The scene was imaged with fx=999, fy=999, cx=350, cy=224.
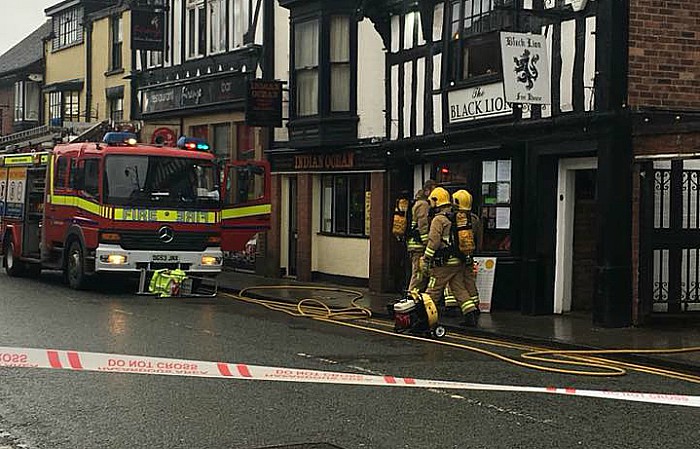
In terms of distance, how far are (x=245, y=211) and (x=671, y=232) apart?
8.09m

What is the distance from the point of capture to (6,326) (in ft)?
41.5

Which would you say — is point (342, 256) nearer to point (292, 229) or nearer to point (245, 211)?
point (292, 229)

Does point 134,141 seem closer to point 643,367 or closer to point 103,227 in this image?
point 103,227

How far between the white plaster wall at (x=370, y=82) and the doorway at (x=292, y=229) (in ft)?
9.88

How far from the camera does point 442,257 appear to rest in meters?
13.4

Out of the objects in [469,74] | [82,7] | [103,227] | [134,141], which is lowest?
[103,227]

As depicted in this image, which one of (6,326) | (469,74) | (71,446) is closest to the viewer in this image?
(71,446)

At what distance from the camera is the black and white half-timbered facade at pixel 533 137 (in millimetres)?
A: 13812

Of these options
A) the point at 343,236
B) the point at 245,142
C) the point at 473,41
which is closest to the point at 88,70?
the point at 245,142

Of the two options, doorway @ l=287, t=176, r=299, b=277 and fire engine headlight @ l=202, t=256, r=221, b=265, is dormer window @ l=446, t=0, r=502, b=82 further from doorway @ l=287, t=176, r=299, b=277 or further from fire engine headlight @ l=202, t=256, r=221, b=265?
doorway @ l=287, t=176, r=299, b=277

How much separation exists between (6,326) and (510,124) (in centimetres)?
802

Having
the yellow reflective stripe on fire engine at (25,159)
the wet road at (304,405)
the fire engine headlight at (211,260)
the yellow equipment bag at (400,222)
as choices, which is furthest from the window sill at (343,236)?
the wet road at (304,405)

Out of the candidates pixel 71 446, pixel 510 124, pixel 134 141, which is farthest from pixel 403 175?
pixel 71 446

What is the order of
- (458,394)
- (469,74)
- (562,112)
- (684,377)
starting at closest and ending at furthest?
(458,394) → (684,377) → (562,112) → (469,74)
